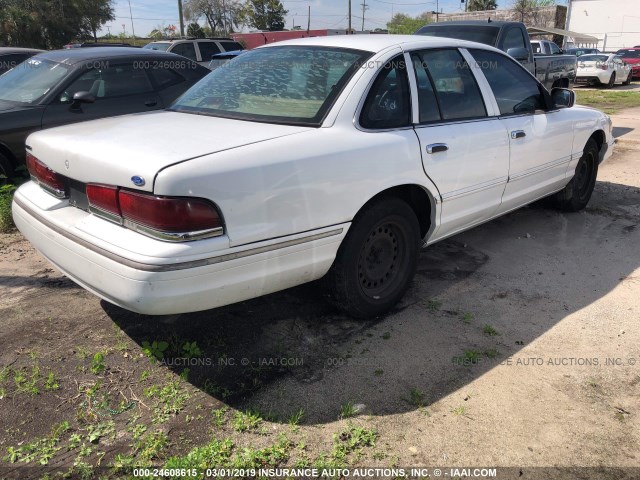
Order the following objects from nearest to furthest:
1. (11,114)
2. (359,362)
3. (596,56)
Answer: (359,362) < (11,114) < (596,56)

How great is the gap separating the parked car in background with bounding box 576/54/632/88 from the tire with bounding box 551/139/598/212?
19.0 m

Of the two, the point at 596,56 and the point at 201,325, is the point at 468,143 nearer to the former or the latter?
the point at 201,325

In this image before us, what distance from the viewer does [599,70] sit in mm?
21828

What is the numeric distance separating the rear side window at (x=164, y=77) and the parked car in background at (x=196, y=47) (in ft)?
26.3

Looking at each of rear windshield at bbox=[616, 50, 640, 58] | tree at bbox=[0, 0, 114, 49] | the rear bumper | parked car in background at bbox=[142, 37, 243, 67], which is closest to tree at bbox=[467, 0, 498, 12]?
rear windshield at bbox=[616, 50, 640, 58]

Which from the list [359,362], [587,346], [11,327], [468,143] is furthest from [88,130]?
[587,346]

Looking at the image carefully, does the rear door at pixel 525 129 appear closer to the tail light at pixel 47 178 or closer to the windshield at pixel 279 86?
the windshield at pixel 279 86

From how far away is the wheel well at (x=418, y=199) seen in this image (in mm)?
3430

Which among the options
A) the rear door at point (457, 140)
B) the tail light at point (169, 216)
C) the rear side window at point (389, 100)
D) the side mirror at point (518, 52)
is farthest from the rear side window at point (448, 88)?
the side mirror at point (518, 52)

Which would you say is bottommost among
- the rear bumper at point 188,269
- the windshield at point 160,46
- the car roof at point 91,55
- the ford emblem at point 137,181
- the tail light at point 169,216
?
the rear bumper at point 188,269

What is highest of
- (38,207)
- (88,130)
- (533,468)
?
(88,130)

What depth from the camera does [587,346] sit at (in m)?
3.27

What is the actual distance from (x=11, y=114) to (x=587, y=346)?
5471mm

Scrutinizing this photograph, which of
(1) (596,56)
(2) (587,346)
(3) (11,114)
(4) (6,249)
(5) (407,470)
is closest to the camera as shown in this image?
(5) (407,470)
